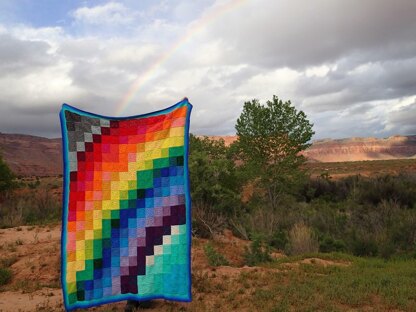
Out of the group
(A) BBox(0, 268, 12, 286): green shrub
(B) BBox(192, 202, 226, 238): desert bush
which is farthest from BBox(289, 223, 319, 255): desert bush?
(A) BBox(0, 268, 12, 286): green shrub

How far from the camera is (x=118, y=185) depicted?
204 inches

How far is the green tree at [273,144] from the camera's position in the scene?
2119 centimetres

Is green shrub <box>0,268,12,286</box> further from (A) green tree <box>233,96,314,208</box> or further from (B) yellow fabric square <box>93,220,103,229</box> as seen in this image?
(A) green tree <box>233,96,314,208</box>

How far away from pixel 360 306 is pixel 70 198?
214 inches

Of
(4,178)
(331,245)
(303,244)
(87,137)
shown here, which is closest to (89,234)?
(87,137)

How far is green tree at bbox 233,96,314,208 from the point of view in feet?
69.5

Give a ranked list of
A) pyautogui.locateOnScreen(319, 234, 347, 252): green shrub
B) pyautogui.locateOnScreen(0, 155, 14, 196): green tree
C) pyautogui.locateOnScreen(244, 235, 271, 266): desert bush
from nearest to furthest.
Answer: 1. pyautogui.locateOnScreen(244, 235, 271, 266): desert bush
2. pyautogui.locateOnScreen(319, 234, 347, 252): green shrub
3. pyautogui.locateOnScreen(0, 155, 14, 196): green tree

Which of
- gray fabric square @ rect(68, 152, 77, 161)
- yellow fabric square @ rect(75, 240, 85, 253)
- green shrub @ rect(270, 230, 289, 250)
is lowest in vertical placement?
green shrub @ rect(270, 230, 289, 250)

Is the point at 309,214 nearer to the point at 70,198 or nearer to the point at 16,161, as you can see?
the point at 70,198

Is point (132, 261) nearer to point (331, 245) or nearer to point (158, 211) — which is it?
point (158, 211)

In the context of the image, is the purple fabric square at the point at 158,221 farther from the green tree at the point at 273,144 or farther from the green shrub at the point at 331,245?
the green tree at the point at 273,144

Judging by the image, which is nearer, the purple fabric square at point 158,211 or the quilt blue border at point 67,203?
the quilt blue border at point 67,203

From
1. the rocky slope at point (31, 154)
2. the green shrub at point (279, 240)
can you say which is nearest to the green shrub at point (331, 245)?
the green shrub at point (279, 240)

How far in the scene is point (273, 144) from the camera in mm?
21438
